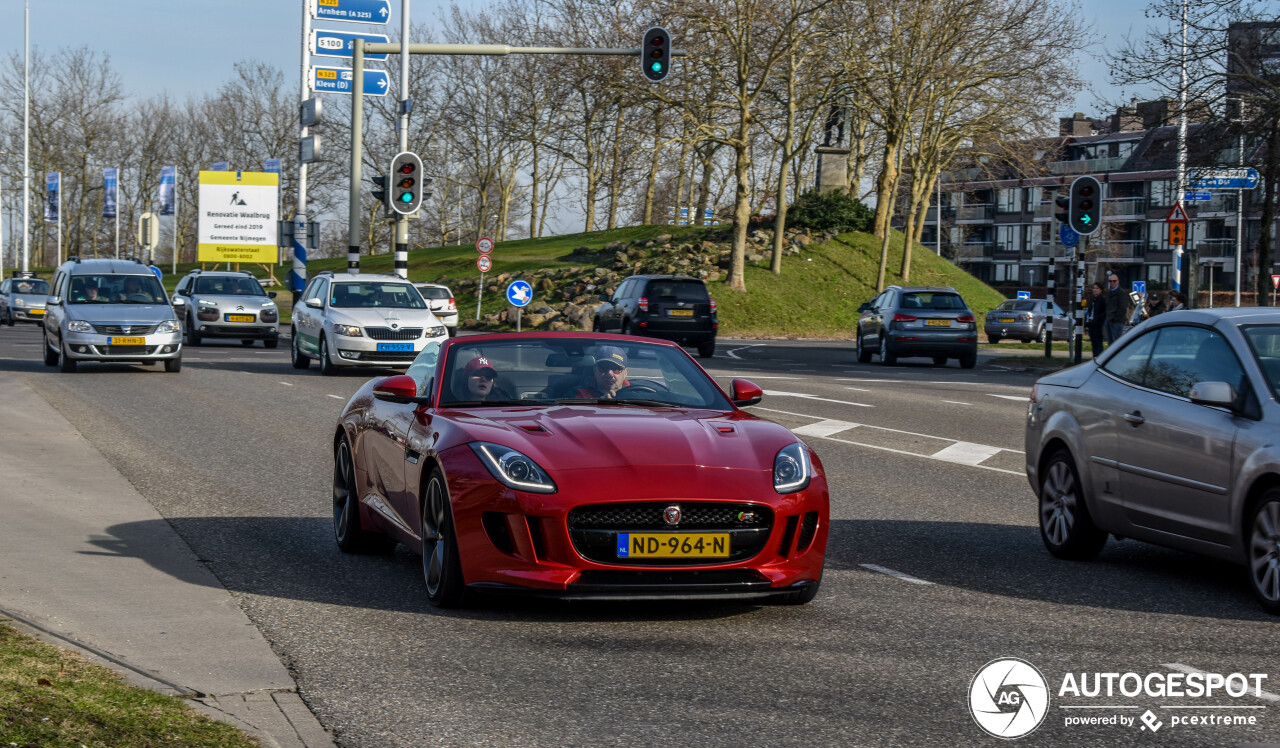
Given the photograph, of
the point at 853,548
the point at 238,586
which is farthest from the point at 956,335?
the point at 238,586

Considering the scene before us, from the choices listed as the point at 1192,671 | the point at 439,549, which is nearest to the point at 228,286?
the point at 439,549

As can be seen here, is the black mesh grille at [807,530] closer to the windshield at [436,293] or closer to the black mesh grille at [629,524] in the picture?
the black mesh grille at [629,524]

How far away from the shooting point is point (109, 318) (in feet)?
77.2

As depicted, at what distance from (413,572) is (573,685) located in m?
2.64

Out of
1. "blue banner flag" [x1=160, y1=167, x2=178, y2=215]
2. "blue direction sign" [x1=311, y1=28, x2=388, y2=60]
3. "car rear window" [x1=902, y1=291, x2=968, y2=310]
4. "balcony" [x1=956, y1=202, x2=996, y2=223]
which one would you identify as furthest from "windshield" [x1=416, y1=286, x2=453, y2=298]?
"balcony" [x1=956, y1=202, x2=996, y2=223]

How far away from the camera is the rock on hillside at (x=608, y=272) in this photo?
48312 mm

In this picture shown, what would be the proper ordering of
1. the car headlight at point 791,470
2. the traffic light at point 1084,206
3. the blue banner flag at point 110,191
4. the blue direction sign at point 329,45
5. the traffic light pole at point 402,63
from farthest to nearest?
the blue banner flag at point 110,191, the blue direction sign at point 329,45, the traffic light pole at point 402,63, the traffic light at point 1084,206, the car headlight at point 791,470

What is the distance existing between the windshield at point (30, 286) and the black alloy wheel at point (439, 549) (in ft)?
161

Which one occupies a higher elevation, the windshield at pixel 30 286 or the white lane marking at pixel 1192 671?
the windshield at pixel 30 286

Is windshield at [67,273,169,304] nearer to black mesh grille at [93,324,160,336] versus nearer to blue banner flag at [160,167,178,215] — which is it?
black mesh grille at [93,324,160,336]

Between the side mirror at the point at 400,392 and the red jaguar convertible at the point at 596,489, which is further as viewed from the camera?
the side mirror at the point at 400,392

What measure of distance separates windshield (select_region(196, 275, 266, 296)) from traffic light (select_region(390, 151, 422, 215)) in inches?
252

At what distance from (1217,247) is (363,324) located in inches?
3135

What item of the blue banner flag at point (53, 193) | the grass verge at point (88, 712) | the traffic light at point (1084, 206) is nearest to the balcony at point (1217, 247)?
the blue banner flag at point (53, 193)
